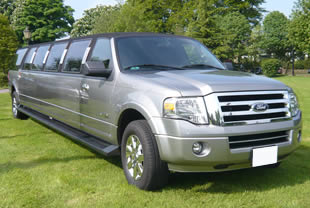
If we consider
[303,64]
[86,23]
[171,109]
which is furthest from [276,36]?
[171,109]

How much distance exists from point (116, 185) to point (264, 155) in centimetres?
170

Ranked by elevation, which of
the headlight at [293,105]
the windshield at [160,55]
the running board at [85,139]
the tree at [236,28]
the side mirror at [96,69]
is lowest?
the running board at [85,139]

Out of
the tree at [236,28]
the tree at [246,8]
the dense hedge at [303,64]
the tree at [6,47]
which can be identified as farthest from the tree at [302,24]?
the tree at [6,47]

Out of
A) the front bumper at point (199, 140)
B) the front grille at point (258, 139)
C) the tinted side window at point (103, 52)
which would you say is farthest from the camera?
the tinted side window at point (103, 52)

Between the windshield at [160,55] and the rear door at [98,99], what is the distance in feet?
0.82

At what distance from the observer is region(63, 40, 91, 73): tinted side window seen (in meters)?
5.06

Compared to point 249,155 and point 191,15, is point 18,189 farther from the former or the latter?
point 191,15

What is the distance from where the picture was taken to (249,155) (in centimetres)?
332

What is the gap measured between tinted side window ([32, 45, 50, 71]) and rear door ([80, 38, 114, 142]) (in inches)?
96.0

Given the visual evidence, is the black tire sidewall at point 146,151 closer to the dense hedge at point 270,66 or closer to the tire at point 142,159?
the tire at point 142,159

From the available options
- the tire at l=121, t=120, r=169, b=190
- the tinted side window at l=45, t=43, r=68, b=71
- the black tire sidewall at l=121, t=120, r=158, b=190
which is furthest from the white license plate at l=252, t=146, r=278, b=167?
the tinted side window at l=45, t=43, r=68, b=71

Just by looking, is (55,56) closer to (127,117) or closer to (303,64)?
(127,117)

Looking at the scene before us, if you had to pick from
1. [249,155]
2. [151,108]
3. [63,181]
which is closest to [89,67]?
[151,108]

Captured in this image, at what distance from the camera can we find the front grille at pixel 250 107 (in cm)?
325
